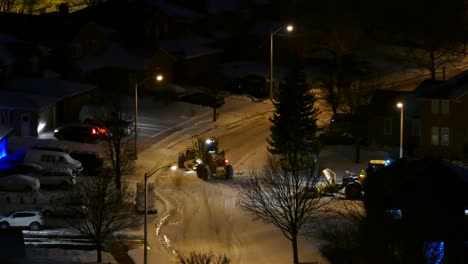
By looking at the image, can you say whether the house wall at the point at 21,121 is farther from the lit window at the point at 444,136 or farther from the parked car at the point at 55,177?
the lit window at the point at 444,136

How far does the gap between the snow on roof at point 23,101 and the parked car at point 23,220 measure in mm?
14267

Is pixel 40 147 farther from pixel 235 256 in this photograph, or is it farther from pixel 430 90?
pixel 430 90

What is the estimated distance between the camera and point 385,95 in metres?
61.3

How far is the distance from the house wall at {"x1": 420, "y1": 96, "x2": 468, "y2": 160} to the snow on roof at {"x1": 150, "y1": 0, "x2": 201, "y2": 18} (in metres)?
26.8

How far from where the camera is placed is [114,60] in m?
69.8

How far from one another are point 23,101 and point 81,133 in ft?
13.9

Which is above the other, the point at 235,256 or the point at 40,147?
the point at 40,147

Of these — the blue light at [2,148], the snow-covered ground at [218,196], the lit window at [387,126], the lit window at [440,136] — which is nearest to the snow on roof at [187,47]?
the snow-covered ground at [218,196]

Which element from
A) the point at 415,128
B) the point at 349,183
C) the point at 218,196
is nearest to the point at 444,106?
the point at 415,128

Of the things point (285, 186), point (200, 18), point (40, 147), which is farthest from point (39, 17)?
point (285, 186)

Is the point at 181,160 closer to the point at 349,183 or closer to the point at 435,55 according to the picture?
the point at 349,183

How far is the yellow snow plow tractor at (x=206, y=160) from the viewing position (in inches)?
2028

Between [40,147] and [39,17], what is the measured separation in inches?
913

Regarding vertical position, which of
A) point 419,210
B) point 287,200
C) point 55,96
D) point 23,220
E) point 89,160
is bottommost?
point 23,220
